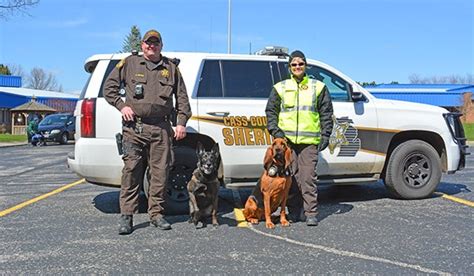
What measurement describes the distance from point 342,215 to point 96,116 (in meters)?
3.12

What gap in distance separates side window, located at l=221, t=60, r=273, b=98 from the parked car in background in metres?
19.9

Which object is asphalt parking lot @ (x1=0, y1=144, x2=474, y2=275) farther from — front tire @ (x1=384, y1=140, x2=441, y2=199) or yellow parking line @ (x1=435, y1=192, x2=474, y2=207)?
front tire @ (x1=384, y1=140, x2=441, y2=199)

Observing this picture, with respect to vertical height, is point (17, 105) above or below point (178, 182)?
above

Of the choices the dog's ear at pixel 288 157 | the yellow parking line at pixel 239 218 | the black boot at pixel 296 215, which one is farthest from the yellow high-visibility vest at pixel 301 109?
the yellow parking line at pixel 239 218

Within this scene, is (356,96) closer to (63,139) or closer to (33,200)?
(33,200)

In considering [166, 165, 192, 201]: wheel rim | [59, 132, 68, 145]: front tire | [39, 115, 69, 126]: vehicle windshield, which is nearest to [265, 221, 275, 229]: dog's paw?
[166, 165, 192, 201]: wheel rim

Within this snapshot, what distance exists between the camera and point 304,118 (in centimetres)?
548

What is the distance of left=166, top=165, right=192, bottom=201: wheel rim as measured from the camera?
5.89m

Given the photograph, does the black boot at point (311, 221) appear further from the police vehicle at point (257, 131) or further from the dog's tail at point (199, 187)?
the dog's tail at point (199, 187)

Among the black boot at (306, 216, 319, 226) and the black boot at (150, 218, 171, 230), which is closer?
the black boot at (150, 218, 171, 230)

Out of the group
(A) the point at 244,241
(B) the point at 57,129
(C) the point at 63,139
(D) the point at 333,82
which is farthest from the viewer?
(C) the point at 63,139

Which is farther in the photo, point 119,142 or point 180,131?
point 119,142

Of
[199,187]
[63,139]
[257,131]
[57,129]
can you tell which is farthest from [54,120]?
[199,187]

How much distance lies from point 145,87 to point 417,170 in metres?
3.92
